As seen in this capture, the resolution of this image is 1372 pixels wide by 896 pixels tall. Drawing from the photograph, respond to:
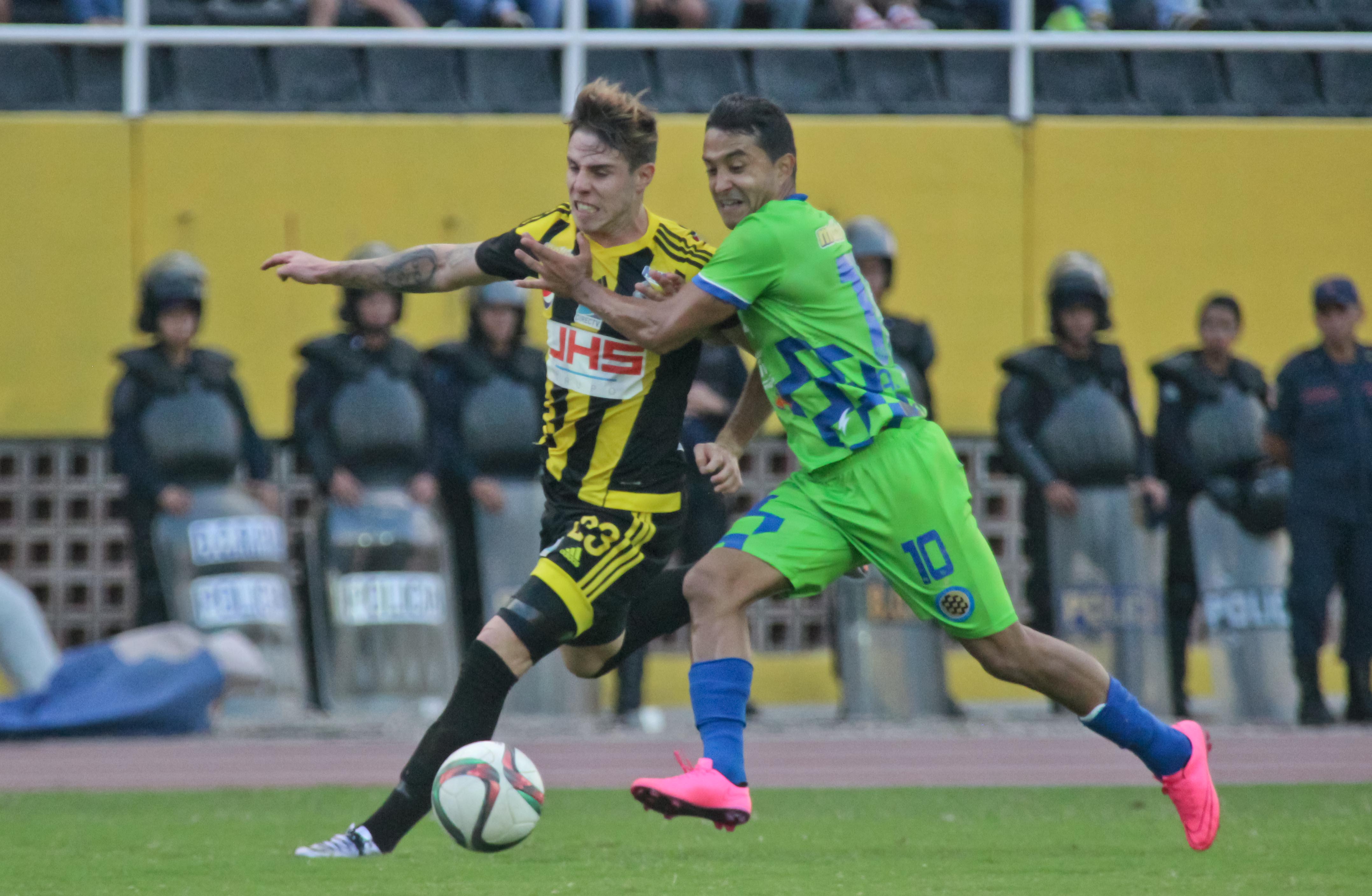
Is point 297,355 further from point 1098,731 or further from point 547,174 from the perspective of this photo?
point 1098,731

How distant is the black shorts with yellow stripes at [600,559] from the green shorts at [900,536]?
291mm

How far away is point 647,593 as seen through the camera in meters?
6.47

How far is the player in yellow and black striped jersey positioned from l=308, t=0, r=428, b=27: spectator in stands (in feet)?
22.5

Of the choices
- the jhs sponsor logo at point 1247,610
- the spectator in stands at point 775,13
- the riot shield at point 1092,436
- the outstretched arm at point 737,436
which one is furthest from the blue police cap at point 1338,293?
the outstretched arm at point 737,436

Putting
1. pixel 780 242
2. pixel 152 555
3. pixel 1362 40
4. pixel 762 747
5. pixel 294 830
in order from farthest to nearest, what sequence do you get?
1. pixel 1362 40
2. pixel 152 555
3. pixel 762 747
4. pixel 294 830
5. pixel 780 242

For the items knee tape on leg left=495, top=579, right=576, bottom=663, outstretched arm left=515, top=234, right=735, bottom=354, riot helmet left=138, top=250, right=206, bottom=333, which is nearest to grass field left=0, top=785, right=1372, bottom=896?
knee tape on leg left=495, top=579, right=576, bottom=663

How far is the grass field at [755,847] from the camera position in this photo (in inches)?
224

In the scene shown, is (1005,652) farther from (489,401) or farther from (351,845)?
(489,401)

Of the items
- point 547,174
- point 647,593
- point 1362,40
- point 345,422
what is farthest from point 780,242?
point 1362,40

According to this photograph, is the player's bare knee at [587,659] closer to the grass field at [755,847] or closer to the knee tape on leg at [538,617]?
the knee tape on leg at [538,617]

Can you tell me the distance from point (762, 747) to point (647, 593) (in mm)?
3687

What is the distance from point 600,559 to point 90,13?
8294 millimetres

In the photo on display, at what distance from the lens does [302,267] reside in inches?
233

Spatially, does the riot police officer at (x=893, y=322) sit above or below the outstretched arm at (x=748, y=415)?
above
